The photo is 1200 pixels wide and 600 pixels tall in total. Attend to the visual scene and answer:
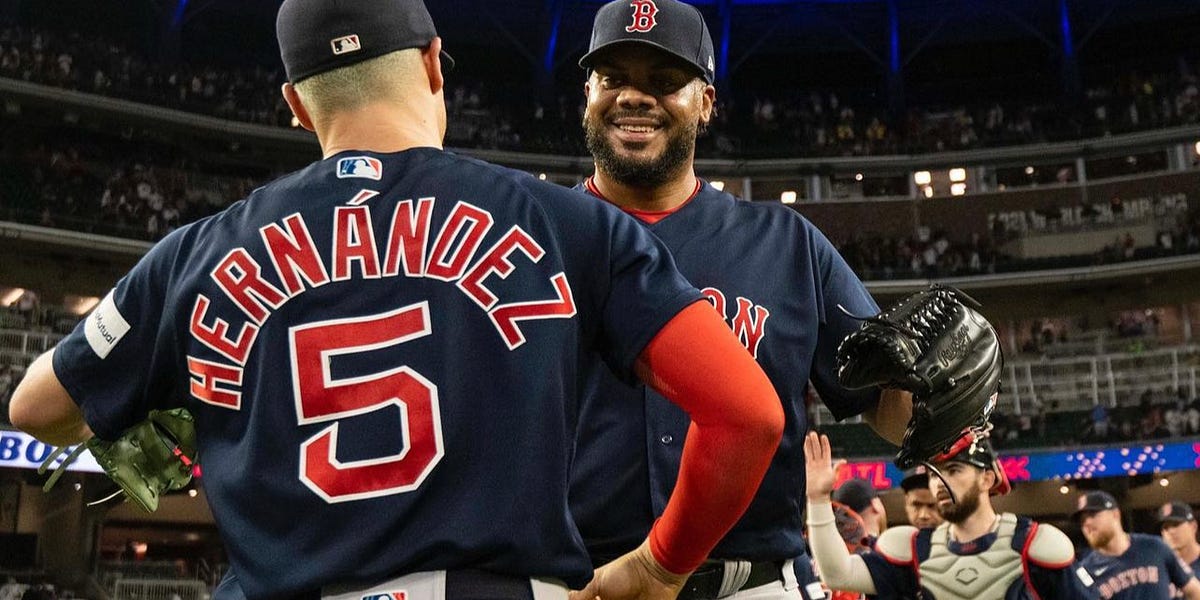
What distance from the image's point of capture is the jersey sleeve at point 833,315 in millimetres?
3008

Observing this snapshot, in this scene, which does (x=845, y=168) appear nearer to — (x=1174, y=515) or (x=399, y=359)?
(x=1174, y=515)

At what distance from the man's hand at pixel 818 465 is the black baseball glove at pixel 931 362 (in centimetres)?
82

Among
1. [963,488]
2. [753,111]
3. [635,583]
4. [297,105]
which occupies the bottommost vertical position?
[963,488]

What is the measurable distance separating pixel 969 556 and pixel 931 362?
13.1 ft

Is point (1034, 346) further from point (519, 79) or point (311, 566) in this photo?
point (311, 566)

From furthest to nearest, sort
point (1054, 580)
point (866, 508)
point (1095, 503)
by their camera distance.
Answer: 1. point (1095, 503)
2. point (866, 508)
3. point (1054, 580)

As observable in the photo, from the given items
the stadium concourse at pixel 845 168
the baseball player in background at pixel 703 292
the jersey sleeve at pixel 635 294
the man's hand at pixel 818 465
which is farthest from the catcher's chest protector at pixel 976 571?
the stadium concourse at pixel 845 168

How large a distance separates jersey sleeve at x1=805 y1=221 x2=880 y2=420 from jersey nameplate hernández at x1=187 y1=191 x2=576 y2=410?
121cm

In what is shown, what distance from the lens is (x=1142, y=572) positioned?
8570mm

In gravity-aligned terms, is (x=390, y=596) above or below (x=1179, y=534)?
above

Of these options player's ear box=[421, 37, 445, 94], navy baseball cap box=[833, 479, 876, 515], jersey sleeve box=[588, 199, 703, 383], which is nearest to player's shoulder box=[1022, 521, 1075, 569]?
navy baseball cap box=[833, 479, 876, 515]

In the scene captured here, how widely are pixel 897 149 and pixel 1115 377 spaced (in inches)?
326

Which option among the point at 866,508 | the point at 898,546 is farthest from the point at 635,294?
the point at 866,508

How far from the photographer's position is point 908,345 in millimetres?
2477
